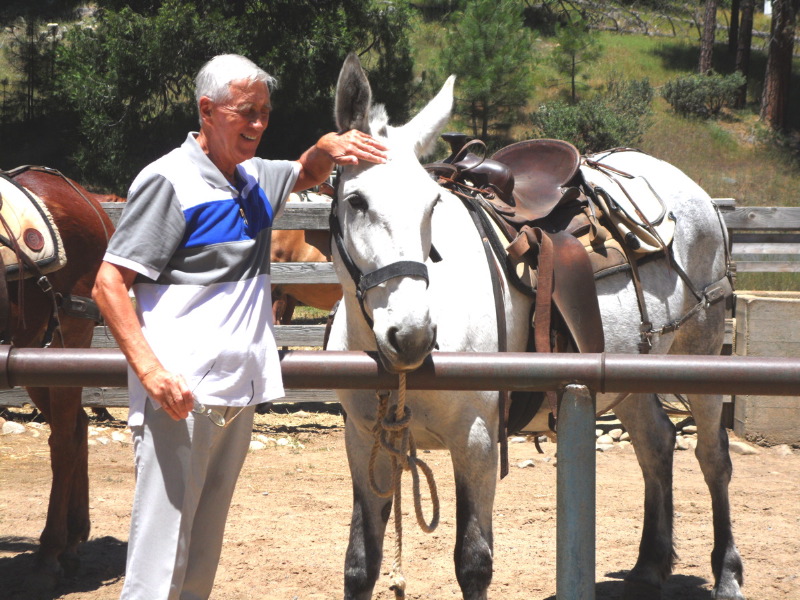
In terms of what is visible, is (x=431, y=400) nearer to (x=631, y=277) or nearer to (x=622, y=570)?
(x=631, y=277)

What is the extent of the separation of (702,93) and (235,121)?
26.3 meters

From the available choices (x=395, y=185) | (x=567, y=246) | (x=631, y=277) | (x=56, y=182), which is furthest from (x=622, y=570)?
(x=56, y=182)

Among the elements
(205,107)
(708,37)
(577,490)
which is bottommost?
(577,490)

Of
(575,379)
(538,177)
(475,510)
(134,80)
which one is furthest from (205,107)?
(134,80)

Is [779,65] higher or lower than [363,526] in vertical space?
higher

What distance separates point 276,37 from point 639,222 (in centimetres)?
1203

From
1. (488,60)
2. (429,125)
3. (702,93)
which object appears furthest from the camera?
(702,93)

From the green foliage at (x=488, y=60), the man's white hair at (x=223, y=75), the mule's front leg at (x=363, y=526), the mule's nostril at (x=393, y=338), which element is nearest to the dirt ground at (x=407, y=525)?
the mule's front leg at (x=363, y=526)

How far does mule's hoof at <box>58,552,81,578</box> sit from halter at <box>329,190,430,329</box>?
7.76 ft

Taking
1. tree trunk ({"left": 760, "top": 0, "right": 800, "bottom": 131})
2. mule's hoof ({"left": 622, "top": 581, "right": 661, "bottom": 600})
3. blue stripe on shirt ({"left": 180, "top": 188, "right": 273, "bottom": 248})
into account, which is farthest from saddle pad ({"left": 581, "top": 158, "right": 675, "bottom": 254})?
tree trunk ({"left": 760, "top": 0, "right": 800, "bottom": 131})

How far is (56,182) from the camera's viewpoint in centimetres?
438

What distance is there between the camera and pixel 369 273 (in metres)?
2.11

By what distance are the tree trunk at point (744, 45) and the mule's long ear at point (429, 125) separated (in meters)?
26.6

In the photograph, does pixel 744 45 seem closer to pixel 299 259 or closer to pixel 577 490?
pixel 299 259
